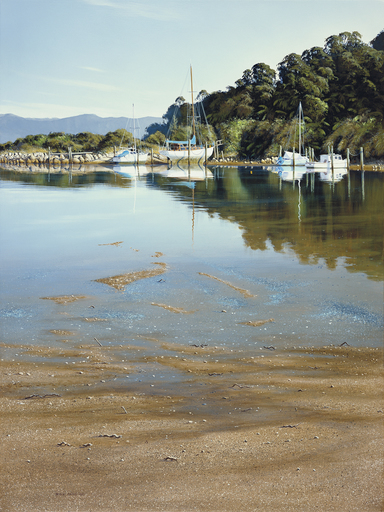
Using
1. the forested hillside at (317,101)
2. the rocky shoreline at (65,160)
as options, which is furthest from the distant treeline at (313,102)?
the rocky shoreline at (65,160)

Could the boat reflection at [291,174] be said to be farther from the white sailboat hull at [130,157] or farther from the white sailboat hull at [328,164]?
the white sailboat hull at [130,157]

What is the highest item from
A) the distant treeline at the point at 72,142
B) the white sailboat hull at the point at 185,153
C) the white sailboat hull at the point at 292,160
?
the distant treeline at the point at 72,142

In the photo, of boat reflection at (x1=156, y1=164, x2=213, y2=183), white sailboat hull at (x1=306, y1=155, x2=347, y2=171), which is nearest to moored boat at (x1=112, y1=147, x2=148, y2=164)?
boat reflection at (x1=156, y1=164, x2=213, y2=183)

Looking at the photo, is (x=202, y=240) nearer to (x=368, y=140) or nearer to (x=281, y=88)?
(x=368, y=140)

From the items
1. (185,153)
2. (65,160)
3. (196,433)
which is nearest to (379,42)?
(185,153)

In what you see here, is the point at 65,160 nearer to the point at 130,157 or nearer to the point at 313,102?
the point at 130,157

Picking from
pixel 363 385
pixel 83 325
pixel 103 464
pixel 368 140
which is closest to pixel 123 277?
pixel 83 325

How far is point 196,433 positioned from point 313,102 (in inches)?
2986

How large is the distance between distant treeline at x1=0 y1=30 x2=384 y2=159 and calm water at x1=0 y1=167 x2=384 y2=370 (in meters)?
51.2

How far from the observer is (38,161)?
103m

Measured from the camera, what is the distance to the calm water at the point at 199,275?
718 centimetres

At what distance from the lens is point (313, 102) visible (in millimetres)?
74688

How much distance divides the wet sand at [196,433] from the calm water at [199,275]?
0.83 meters

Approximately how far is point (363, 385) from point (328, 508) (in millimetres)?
2170
